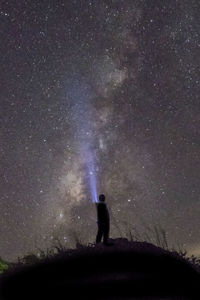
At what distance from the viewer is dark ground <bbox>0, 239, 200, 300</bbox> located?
24.8 ft

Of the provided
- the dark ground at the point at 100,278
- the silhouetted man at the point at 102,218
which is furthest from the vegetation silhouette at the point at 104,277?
the silhouetted man at the point at 102,218

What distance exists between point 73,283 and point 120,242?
1959 mm

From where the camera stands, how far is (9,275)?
7719 mm

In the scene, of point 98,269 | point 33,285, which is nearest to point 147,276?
point 98,269

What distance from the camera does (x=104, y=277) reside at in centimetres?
759

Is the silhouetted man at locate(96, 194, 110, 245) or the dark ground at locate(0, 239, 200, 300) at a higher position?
the silhouetted man at locate(96, 194, 110, 245)

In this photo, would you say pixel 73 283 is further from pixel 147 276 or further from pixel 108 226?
pixel 108 226

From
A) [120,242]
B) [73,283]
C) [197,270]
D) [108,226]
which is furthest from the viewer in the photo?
[108,226]

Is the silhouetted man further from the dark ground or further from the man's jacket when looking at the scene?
the dark ground

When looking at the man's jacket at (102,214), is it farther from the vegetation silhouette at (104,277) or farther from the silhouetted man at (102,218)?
the vegetation silhouette at (104,277)

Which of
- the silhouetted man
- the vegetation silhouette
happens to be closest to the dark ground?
the vegetation silhouette

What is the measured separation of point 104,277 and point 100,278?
0.08 meters

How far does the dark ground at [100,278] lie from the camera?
755 centimetres

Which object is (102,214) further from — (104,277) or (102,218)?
(104,277)
